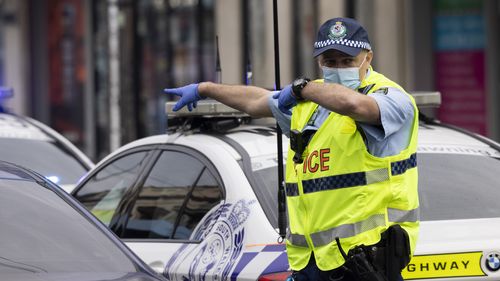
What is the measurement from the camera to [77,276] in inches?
172

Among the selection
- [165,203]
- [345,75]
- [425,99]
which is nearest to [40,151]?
[165,203]

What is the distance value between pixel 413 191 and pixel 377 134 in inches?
9.8

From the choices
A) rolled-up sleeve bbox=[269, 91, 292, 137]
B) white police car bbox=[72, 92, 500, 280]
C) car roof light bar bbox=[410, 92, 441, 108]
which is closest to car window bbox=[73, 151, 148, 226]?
white police car bbox=[72, 92, 500, 280]

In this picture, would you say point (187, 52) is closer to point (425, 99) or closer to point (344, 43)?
point (425, 99)

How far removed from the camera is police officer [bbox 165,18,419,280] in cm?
471

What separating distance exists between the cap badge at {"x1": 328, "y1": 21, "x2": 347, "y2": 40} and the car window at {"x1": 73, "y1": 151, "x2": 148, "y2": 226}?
2.06m

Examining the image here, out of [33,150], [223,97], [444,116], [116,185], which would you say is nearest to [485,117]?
[444,116]

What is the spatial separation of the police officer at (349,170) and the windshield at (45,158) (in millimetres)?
4483

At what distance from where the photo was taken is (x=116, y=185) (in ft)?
22.8

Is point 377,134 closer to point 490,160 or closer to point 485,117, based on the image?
point 490,160

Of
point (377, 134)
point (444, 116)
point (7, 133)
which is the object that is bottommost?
point (444, 116)

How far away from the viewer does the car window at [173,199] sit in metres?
6.06

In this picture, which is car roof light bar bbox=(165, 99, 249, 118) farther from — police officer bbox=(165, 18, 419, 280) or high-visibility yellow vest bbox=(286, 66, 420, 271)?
high-visibility yellow vest bbox=(286, 66, 420, 271)

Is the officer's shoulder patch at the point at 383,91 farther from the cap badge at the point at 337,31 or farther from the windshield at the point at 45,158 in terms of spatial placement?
the windshield at the point at 45,158
